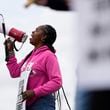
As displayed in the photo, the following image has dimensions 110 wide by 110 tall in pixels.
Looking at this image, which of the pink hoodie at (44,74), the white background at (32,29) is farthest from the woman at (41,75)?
the white background at (32,29)

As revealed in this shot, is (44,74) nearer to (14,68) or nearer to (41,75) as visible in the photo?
(41,75)

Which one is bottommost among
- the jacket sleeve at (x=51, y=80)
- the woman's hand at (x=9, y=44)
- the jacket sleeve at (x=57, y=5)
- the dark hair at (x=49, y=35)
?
the jacket sleeve at (x=51, y=80)

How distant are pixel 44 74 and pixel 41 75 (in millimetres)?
14

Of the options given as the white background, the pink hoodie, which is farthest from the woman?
the white background

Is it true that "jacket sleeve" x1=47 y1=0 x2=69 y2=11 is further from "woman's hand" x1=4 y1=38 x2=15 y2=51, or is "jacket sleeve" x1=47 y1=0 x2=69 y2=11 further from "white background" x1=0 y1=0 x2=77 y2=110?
"woman's hand" x1=4 y1=38 x2=15 y2=51

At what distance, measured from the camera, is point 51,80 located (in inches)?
64.9

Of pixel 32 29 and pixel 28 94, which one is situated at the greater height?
pixel 32 29

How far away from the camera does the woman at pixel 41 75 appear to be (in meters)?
1.63

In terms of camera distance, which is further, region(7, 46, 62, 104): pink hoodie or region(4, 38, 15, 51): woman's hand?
region(4, 38, 15, 51): woman's hand

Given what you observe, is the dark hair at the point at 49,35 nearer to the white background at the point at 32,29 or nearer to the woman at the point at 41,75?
the woman at the point at 41,75

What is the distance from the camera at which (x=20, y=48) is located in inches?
77.5

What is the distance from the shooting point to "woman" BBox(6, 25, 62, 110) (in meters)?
1.63

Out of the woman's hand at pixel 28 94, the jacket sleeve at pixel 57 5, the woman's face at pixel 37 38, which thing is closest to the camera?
the woman's hand at pixel 28 94

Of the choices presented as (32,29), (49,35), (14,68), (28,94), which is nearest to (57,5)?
(32,29)
